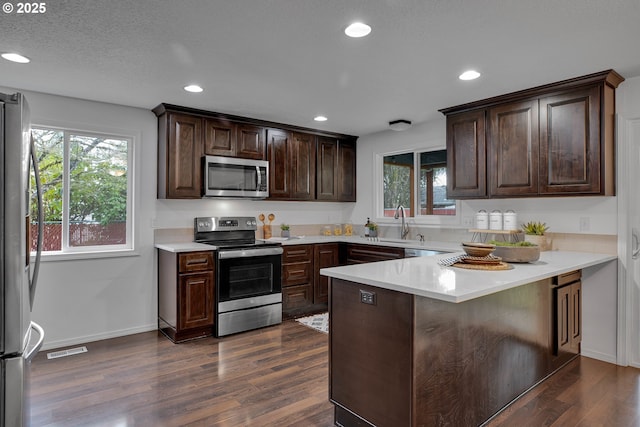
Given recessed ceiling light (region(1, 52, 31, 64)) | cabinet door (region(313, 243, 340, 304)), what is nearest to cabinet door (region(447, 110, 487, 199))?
cabinet door (region(313, 243, 340, 304))

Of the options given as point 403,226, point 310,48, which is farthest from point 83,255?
point 403,226

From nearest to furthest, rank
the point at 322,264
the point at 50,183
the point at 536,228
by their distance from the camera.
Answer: the point at 536,228
the point at 50,183
the point at 322,264

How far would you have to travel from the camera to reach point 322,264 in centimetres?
480

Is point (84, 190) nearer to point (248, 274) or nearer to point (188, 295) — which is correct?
point (188, 295)

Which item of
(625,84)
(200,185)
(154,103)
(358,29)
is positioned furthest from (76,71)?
(625,84)

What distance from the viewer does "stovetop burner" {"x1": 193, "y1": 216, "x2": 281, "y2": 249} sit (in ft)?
14.3

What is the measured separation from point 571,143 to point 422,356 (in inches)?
94.8

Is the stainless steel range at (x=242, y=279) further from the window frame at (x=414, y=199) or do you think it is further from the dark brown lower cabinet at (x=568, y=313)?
the dark brown lower cabinet at (x=568, y=313)

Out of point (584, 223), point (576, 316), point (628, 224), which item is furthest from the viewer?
point (584, 223)

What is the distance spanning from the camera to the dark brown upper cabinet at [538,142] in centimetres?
308

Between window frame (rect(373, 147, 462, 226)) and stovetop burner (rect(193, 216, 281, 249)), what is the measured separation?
67.9 inches

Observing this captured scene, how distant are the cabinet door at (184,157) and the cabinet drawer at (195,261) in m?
0.68

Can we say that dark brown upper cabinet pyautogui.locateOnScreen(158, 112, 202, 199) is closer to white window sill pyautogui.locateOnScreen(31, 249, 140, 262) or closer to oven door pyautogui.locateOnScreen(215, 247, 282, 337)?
white window sill pyautogui.locateOnScreen(31, 249, 140, 262)

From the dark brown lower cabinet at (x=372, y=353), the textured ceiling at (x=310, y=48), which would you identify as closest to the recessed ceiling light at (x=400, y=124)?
the textured ceiling at (x=310, y=48)
